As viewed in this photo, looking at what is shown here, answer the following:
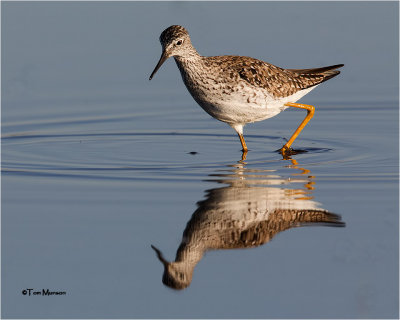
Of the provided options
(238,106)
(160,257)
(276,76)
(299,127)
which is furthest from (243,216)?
(299,127)

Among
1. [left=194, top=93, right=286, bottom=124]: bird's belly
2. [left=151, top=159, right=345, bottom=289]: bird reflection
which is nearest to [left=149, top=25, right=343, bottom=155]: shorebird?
[left=194, top=93, right=286, bottom=124]: bird's belly

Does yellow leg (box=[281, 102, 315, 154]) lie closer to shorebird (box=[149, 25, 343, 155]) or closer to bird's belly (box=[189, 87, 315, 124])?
shorebird (box=[149, 25, 343, 155])

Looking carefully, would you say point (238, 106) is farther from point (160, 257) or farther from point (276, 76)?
point (160, 257)

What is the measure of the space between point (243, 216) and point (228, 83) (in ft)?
12.0

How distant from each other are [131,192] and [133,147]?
307cm

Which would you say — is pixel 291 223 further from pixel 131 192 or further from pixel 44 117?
pixel 44 117

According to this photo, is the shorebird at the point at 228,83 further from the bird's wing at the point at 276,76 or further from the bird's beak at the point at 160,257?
the bird's beak at the point at 160,257

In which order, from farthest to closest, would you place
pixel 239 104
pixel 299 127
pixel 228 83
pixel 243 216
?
pixel 299 127, pixel 239 104, pixel 228 83, pixel 243 216

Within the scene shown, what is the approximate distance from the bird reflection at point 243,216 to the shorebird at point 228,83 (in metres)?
1.76

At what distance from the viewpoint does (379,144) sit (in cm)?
1341

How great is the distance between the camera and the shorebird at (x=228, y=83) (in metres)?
12.8

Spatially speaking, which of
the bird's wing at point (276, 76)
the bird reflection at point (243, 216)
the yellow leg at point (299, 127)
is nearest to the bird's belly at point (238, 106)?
the bird's wing at point (276, 76)

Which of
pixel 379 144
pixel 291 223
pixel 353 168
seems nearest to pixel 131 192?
pixel 291 223

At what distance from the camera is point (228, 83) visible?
41.9ft
